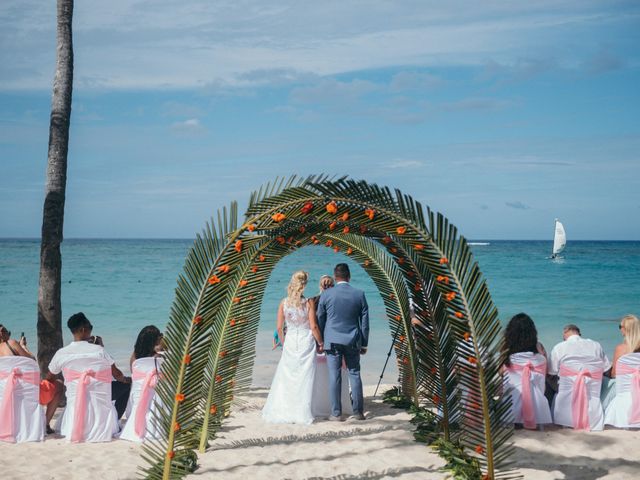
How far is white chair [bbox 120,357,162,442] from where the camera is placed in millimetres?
8555

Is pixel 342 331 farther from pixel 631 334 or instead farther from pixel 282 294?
pixel 282 294

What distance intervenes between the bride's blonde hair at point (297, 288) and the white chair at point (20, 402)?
3311 mm

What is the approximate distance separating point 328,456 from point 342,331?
2186mm

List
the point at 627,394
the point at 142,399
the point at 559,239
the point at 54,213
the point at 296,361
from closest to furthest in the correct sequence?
the point at 142,399 → the point at 627,394 → the point at 296,361 → the point at 54,213 → the point at 559,239

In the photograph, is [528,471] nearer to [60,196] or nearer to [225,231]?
[225,231]

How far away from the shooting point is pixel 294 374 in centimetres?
1009

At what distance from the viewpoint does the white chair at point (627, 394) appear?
9000 mm

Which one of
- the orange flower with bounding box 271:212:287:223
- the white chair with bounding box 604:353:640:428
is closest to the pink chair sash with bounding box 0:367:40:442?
the orange flower with bounding box 271:212:287:223

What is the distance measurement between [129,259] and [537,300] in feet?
128

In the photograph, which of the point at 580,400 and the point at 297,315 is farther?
the point at 297,315

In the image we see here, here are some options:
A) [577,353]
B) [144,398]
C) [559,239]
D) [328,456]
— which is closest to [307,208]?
[328,456]

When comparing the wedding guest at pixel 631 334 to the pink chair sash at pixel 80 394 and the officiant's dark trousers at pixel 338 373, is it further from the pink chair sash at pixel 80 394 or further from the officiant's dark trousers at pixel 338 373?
the pink chair sash at pixel 80 394

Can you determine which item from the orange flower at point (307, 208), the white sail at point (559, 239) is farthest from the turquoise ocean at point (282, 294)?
the orange flower at point (307, 208)

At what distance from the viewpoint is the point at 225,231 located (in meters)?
6.16
